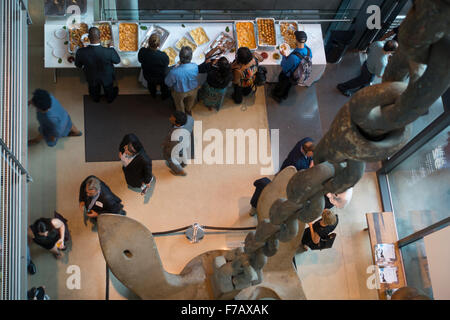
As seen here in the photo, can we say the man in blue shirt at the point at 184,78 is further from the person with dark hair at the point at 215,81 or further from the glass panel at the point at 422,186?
the glass panel at the point at 422,186

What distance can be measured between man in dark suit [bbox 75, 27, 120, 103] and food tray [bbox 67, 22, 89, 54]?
0.99 feet

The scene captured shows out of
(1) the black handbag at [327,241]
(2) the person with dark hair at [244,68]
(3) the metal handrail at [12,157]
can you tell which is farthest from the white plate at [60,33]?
(1) the black handbag at [327,241]

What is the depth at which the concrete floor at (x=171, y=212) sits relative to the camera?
16.7 ft

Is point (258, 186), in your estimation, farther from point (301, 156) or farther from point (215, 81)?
point (215, 81)

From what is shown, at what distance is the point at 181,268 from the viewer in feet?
16.9

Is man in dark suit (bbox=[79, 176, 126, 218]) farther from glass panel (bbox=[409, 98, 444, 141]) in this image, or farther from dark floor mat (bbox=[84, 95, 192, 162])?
glass panel (bbox=[409, 98, 444, 141])

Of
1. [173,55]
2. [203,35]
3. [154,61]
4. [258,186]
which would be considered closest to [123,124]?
[154,61]

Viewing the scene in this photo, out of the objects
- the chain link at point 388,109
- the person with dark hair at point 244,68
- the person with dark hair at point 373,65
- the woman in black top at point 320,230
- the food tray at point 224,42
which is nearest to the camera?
the chain link at point 388,109

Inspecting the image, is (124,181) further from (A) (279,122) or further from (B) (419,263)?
(B) (419,263)

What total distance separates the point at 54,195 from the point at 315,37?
166 inches

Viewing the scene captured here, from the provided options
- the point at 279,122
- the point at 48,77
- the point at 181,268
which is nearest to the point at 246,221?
the point at 181,268

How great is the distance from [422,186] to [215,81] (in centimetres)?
290

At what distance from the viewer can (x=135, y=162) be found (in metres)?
4.99

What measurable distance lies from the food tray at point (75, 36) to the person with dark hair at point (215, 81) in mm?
1616
